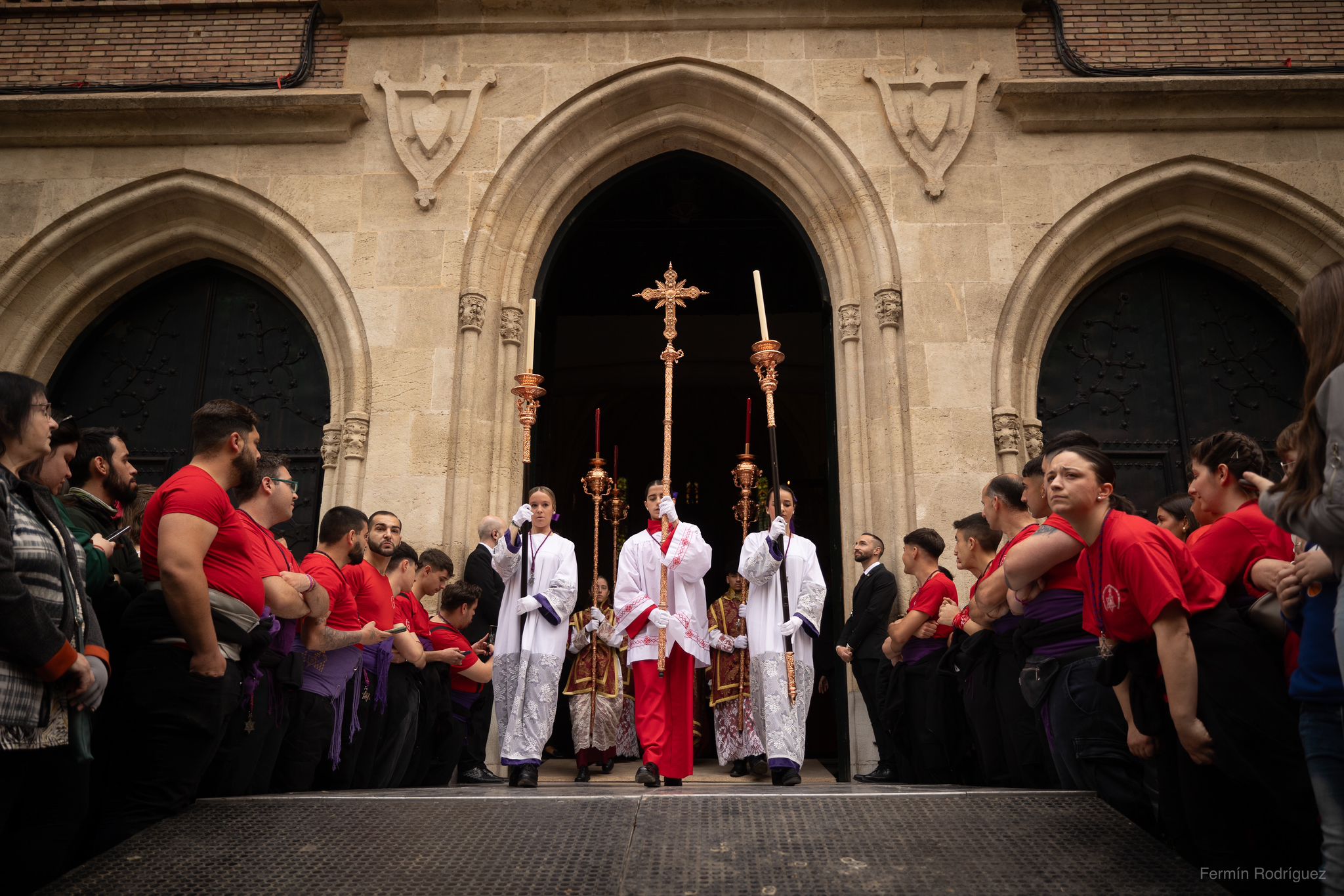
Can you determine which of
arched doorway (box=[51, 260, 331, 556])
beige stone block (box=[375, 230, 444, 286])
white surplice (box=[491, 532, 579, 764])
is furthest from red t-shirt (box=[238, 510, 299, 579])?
arched doorway (box=[51, 260, 331, 556])

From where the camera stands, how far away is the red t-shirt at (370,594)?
5.10m

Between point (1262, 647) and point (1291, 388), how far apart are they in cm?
685

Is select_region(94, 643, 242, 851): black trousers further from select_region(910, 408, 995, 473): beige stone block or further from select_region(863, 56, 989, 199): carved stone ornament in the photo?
select_region(863, 56, 989, 199): carved stone ornament

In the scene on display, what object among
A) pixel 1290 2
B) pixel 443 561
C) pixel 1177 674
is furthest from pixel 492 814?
pixel 1290 2

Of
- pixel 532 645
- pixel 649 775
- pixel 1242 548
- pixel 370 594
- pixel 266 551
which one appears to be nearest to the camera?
pixel 1242 548

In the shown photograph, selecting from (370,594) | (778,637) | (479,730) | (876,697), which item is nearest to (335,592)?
(370,594)

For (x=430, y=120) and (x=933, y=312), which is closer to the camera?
(x=933, y=312)

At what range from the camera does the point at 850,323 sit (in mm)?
8297

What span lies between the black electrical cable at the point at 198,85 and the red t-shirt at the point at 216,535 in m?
6.48

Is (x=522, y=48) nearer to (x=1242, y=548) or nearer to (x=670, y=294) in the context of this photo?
(x=670, y=294)

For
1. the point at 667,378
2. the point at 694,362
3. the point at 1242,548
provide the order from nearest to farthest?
1. the point at 1242,548
2. the point at 667,378
3. the point at 694,362

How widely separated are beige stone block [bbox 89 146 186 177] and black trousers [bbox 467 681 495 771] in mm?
5693

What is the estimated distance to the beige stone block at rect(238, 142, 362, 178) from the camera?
28.4 ft

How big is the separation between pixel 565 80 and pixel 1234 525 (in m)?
7.12
